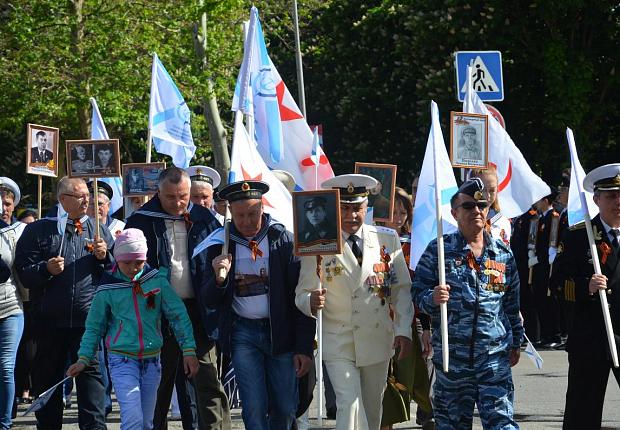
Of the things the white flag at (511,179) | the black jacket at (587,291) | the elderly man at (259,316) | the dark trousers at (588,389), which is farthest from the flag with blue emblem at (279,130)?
the dark trousers at (588,389)

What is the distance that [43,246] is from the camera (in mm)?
9609

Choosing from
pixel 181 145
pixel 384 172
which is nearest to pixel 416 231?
pixel 384 172

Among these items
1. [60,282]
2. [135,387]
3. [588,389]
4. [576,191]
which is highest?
[576,191]

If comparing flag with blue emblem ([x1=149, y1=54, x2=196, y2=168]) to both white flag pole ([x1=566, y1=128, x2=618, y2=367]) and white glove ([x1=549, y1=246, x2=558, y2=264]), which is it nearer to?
white glove ([x1=549, y1=246, x2=558, y2=264])

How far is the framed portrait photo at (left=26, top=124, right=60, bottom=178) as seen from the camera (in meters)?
11.6

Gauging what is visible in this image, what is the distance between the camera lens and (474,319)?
770 cm

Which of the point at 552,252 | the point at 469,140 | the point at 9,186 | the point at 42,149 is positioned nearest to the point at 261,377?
the point at 469,140

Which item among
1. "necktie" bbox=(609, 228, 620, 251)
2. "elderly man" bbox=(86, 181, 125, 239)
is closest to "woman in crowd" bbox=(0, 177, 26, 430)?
"elderly man" bbox=(86, 181, 125, 239)

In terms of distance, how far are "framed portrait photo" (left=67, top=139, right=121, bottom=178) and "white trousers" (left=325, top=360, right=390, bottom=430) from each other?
296 cm

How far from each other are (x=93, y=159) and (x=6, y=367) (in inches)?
70.5

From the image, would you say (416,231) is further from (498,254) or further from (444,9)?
(444,9)

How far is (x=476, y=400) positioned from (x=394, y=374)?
149cm

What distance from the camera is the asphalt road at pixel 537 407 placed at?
34.4 ft

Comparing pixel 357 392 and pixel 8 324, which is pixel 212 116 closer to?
pixel 8 324
